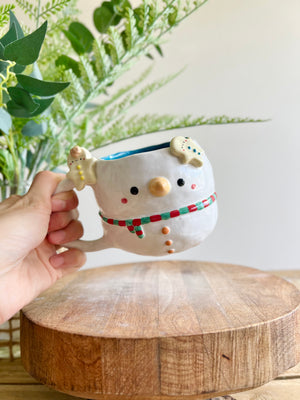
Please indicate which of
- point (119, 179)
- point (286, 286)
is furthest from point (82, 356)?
point (286, 286)

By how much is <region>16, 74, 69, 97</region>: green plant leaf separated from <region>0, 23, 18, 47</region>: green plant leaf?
0.16 feet

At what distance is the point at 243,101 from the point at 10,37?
856mm

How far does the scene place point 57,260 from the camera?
0.67 metres

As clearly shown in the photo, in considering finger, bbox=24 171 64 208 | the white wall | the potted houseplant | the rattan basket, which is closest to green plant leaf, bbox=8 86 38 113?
the potted houseplant

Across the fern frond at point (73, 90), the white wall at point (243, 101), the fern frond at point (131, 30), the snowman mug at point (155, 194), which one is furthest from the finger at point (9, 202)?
the white wall at point (243, 101)

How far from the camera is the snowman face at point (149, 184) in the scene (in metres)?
0.52

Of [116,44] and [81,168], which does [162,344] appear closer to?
[81,168]

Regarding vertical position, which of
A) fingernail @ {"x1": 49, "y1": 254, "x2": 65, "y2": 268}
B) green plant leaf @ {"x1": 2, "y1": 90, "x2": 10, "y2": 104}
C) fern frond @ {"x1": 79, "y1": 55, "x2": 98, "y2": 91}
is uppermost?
fern frond @ {"x1": 79, "y1": 55, "x2": 98, "y2": 91}

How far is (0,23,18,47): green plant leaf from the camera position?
0.53 m

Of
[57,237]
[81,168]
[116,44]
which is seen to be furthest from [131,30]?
[57,237]

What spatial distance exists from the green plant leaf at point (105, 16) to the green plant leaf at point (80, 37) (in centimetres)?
3

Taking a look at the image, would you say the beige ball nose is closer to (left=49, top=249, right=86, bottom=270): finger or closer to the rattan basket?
(left=49, top=249, right=86, bottom=270): finger

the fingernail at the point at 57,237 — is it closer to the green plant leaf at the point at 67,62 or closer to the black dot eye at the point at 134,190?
the black dot eye at the point at 134,190

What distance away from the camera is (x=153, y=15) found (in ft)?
2.11
